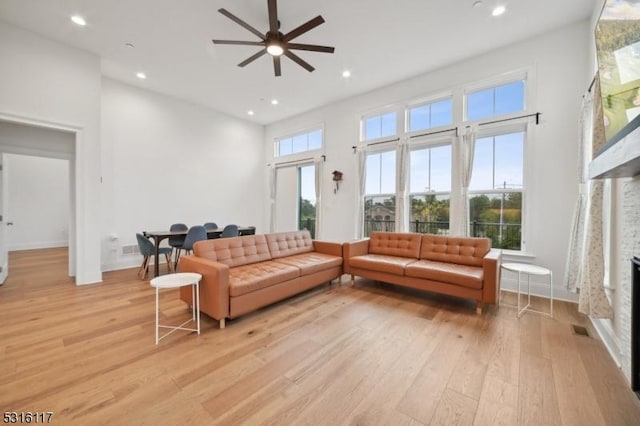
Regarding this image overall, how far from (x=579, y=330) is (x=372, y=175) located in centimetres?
396

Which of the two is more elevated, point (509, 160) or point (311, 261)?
point (509, 160)

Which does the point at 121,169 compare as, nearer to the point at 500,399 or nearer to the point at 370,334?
the point at 370,334

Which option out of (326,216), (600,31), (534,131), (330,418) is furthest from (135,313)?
(534,131)

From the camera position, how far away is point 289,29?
3557 mm

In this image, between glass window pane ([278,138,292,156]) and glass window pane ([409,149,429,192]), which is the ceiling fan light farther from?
glass window pane ([278,138,292,156])

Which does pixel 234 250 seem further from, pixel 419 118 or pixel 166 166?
pixel 419 118

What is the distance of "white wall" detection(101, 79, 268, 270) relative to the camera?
5051 mm

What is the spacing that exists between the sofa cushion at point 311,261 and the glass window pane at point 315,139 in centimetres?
333

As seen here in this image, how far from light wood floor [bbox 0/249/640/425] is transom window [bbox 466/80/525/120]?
303 centimetres

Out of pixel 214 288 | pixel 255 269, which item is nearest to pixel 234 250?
pixel 255 269

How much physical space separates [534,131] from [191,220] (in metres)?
7.00

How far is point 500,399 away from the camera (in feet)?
5.52

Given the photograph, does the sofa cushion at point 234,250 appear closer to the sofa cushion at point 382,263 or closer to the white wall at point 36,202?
the sofa cushion at point 382,263

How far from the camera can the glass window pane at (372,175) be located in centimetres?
553
